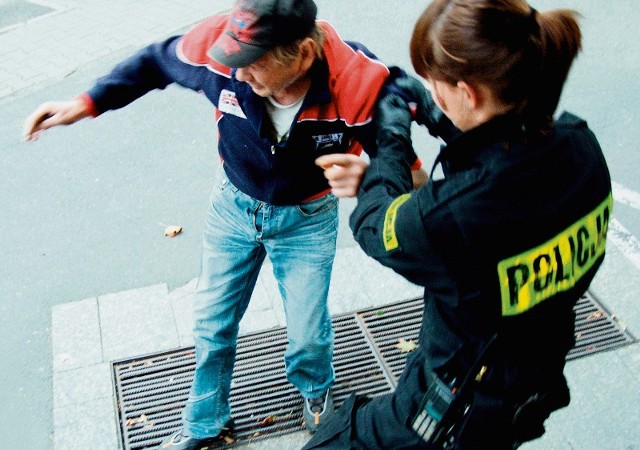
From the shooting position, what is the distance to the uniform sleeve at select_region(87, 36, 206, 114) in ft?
8.86

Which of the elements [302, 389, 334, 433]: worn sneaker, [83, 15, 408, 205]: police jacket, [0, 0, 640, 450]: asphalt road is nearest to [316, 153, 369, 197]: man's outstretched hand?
[83, 15, 408, 205]: police jacket

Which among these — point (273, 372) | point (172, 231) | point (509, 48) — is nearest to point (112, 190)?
point (172, 231)

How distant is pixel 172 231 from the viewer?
15.8ft

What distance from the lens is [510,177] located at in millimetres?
1723

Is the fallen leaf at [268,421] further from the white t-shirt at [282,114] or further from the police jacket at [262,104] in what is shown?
the white t-shirt at [282,114]

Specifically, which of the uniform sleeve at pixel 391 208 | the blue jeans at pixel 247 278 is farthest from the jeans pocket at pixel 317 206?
the uniform sleeve at pixel 391 208

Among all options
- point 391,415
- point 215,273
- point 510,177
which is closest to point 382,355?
point 215,273

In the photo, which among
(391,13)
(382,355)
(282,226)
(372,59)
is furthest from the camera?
(391,13)

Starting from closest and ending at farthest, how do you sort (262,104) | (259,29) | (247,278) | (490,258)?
(490,258)
(259,29)
(262,104)
(247,278)

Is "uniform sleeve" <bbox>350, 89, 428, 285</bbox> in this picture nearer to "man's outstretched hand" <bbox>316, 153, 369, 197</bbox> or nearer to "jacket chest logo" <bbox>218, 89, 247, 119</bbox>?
"man's outstretched hand" <bbox>316, 153, 369, 197</bbox>

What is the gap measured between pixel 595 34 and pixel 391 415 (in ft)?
18.7

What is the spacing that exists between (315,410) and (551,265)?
1861 millimetres

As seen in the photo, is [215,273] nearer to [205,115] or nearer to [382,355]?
[382,355]

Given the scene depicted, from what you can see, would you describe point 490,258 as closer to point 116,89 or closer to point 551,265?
point 551,265
